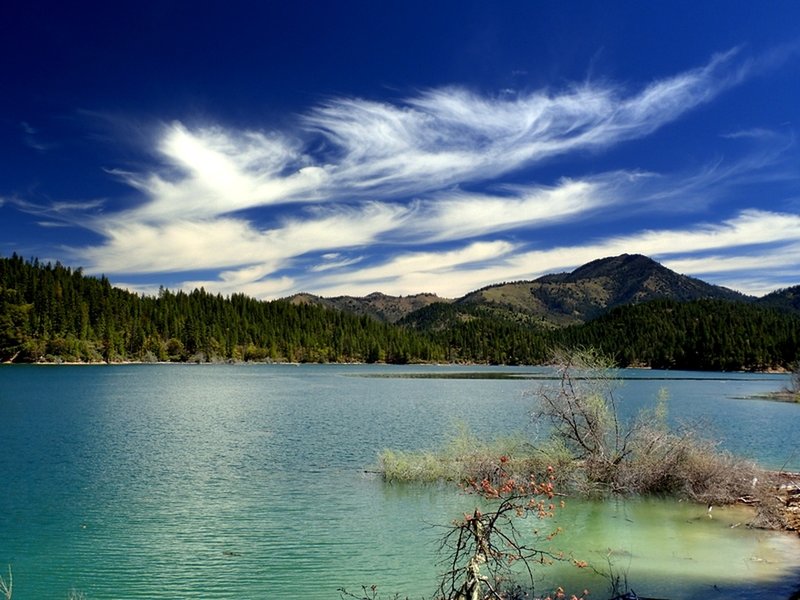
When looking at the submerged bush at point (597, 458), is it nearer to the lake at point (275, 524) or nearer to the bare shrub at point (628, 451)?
the bare shrub at point (628, 451)

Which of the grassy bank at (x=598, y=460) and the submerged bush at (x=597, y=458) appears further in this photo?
the submerged bush at (x=597, y=458)

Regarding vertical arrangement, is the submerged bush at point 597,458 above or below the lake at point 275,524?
above

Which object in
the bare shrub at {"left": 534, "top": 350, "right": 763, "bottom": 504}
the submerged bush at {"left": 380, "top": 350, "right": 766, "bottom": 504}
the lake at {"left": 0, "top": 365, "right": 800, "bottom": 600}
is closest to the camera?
the lake at {"left": 0, "top": 365, "right": 800, "bottom": 600}

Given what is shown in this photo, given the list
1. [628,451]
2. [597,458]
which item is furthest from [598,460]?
[628,451]

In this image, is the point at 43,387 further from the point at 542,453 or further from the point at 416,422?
the point at 542,453

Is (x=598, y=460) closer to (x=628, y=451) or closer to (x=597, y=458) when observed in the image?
(x=597, y=458)

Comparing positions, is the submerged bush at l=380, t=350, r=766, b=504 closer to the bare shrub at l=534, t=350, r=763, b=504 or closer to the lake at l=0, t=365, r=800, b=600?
the bare shrub at l=534, t=350, r=763, b=504

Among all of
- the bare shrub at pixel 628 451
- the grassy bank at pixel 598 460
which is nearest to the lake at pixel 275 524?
the grassy bank at pixel 598 460

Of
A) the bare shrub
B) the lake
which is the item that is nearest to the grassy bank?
the bare shrub

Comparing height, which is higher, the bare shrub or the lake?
the bare shrub

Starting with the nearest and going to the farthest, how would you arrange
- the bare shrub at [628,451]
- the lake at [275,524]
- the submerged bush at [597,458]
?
1. the lake at [275,524]
2. the bare shrub at [628,451]
3. the submerged bush at [597,458]

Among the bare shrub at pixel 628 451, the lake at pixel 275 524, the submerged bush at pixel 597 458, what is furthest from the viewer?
the submerged bush at pixel 597 458

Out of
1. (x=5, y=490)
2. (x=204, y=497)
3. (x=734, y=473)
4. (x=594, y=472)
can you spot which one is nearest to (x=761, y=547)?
(x=734, y=473)

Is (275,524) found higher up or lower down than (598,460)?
lower down
